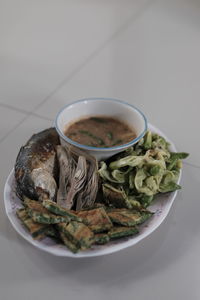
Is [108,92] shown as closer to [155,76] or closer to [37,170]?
[155,76]

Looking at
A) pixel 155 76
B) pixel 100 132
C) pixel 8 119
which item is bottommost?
pixel 8 119

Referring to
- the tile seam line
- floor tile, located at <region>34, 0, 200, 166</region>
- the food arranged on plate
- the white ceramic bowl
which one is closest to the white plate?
the food arranged on plate

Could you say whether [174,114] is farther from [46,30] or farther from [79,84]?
[46,30]

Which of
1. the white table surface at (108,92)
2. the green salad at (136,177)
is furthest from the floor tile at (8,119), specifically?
the green salad at (136,177)

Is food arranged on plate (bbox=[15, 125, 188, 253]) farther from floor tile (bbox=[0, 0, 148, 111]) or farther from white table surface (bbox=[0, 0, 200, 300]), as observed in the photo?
floor tile (bbox=[0, 0, 148, 111])

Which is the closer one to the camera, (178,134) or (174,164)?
(174,164)

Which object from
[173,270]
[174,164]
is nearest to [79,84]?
[174,164]

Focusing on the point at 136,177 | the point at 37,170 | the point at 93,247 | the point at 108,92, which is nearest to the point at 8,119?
the point at 108,92
